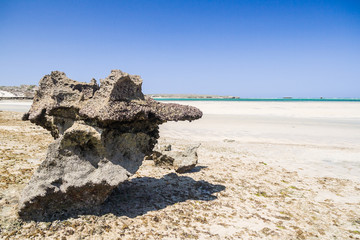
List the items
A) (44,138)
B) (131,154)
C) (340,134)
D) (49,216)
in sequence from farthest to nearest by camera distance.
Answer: (340,134) → (44,138) → (131,154) → (49,216)

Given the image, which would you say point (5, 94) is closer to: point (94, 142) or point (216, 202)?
point (94, 142)

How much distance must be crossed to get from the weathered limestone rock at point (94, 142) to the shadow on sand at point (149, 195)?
0.81ft

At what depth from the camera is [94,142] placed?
4.55 m

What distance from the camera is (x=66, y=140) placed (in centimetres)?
437

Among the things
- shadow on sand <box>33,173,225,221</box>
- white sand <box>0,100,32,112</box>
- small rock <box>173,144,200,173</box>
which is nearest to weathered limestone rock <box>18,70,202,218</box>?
shadow on sand <box>33,173,225,221</box>

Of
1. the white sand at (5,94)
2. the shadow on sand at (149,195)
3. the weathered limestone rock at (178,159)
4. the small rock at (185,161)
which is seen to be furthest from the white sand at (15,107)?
the shadow on sand at (149,195)

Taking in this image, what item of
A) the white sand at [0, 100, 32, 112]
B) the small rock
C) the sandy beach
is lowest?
the white sand at [0, 100, 32, 112]

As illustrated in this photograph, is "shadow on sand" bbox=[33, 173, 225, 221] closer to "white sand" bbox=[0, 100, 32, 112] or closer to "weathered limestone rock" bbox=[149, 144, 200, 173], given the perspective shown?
"weathered limestone rock" bbox=[149, 144, 200, 173]

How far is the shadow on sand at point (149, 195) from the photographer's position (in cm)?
473

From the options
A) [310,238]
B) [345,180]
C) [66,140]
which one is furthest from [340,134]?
[66,140]

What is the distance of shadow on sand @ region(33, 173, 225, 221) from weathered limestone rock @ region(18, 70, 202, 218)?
0.25 metres

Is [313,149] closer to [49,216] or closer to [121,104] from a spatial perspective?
[121,104]

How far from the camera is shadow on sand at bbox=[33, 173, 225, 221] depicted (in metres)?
4.73

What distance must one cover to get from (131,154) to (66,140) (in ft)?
4.22
